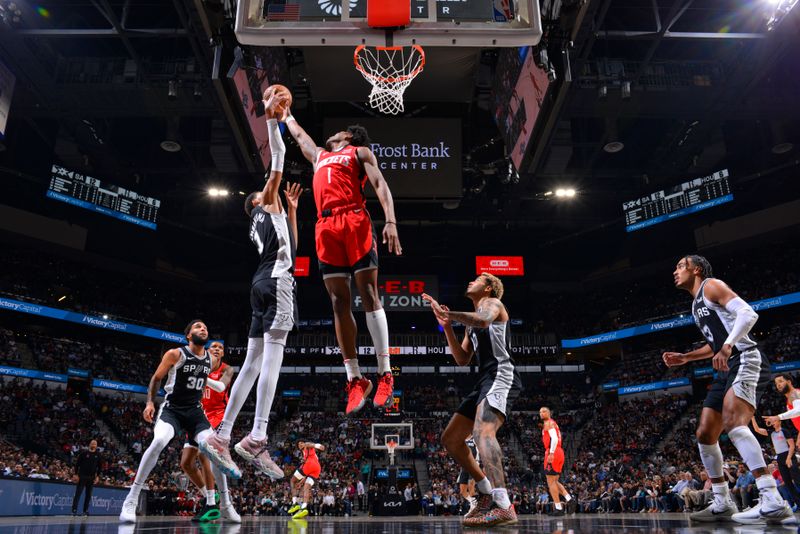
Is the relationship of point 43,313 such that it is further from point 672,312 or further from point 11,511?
point 672,312

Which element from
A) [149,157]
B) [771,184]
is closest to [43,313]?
[149,157]

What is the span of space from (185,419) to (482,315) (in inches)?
157

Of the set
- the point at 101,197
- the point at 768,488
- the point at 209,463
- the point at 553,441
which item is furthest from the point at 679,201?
the point at 101,197

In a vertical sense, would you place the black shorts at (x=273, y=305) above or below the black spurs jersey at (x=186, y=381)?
above

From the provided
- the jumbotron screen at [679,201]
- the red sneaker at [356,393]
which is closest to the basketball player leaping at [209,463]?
the red sneaker at [356,393]

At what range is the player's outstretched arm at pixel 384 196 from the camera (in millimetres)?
4309

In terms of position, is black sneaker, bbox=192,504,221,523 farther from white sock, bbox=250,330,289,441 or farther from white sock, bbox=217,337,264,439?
white sock, bbox=250,330,289,441

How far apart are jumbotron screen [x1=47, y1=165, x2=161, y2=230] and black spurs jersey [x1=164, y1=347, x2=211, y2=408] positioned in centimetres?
1580

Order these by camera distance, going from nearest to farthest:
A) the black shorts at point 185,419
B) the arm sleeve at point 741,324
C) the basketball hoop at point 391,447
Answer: the arm sleeve at point 741,324, the black shorts at point 185,419, the basketball hoop at point 391,447

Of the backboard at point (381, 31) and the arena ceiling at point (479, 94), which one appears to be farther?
the arena ceiling at point (479, 94)

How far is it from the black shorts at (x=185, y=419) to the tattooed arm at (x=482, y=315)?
12.1 ft

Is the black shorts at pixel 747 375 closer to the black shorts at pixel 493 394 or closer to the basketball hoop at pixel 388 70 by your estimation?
the black shorts at pixel 493 394

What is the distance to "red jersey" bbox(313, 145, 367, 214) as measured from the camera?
475cm

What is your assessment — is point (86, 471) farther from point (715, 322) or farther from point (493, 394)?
point (715, 322)
